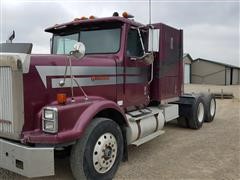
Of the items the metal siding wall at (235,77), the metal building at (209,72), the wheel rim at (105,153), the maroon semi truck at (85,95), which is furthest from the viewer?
the metal siding wall at (235,77)

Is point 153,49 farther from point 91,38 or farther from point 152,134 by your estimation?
point 152,134

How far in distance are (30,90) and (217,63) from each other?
4476 cm

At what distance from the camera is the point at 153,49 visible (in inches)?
237

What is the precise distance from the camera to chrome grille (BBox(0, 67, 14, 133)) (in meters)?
3.66

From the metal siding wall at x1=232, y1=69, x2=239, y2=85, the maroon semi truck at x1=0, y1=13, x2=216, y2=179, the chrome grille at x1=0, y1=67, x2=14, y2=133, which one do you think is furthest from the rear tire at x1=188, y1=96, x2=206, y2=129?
the metal siding wall at x1=232, y1=69, x2=239, y2=85

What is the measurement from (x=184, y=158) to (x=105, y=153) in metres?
1.98

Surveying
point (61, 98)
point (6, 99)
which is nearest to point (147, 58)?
point (61, 98)

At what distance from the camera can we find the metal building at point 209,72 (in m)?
45.5

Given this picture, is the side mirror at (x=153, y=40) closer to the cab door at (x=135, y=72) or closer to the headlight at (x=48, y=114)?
the cab door at (x=135, y=72)

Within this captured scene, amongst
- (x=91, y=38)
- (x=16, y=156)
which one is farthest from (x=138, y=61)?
(x=16, y=156)

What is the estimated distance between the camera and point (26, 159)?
3.55m

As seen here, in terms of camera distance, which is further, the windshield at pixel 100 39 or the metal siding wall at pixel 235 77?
the metal siding wall at pixel 235 77

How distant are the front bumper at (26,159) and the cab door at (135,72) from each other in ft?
7.38

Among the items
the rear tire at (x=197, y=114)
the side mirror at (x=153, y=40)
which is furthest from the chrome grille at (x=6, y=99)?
the rear tire at (x=197, y=114)
